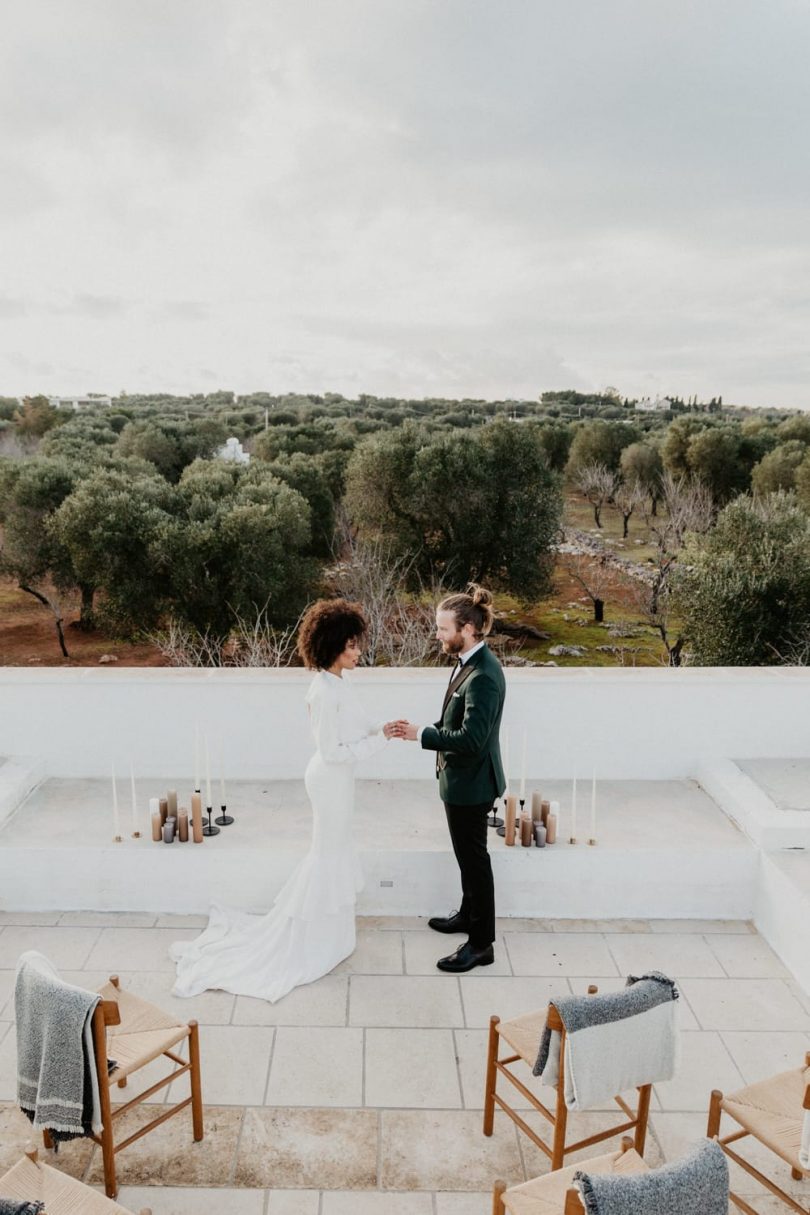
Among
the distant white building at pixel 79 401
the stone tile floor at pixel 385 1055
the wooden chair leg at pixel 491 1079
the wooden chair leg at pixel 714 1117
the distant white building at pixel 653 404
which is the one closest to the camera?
the wooden chair leg at pixel 714 1117

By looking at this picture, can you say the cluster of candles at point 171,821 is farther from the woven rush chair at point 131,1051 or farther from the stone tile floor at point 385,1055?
the woven rush chair at point 131,1051

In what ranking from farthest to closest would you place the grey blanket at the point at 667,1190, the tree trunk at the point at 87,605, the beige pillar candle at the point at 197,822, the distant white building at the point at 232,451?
the distant white building at the point at 232,451, the tree trunk at the point at 87,605, the beige pillar candle at the point at 197,822, the grey blanket at the point at 667,1190

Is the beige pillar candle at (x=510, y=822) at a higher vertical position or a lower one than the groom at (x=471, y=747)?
lower

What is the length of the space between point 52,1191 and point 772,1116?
195cm

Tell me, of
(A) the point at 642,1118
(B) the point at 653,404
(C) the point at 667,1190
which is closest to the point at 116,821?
(A) the point at 642,1118

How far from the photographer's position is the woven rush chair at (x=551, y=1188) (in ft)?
7.41

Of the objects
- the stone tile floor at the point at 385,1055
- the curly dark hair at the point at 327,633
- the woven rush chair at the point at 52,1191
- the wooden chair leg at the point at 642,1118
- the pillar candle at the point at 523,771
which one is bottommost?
the stone tile floor at the point at 385,1055

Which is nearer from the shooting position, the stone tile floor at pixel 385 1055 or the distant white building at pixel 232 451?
the stone tile floor at pixel 385 1055

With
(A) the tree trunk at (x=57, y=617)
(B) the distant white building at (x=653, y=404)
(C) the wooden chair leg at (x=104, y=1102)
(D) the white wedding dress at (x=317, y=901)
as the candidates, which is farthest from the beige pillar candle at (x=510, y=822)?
(B) the distant white building at (x=653, y=404)

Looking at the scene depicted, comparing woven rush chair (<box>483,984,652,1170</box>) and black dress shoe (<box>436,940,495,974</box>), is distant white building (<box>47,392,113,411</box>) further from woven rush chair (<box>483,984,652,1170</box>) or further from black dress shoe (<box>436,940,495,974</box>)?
woven rush chair (<box>483,984,652,1170</box>)

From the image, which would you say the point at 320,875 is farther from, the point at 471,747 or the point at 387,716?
the point at 387,716

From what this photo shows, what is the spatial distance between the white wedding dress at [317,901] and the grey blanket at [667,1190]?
6.63ft

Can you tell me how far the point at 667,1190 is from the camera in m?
1.85

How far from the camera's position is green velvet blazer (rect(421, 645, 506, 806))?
357 centimetres
